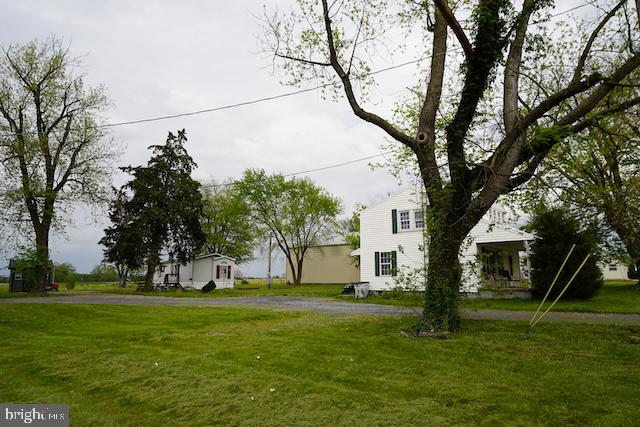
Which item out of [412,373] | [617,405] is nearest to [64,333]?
[412,373]

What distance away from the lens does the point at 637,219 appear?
31.7ft

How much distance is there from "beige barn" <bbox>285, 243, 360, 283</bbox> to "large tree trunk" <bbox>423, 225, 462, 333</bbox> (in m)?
38.0

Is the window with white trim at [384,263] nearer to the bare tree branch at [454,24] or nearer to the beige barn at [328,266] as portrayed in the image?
the bare tree branch at [454,24]

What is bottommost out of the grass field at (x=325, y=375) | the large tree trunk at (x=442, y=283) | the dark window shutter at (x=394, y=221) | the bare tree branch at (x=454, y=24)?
the grass field at (x=325, y=375)

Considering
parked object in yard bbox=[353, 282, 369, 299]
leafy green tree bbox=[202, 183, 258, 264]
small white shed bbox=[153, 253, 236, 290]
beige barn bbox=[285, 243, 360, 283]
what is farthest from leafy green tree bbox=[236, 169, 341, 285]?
parked object in yard bbox=[353, 282, 369, 299]

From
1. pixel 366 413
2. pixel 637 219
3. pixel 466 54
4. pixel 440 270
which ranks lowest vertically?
pixel 366 413

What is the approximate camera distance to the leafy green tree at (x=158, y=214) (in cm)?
2720

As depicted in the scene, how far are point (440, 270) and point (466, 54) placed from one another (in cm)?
448

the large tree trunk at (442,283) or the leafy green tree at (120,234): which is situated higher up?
the leafy green tree at (120,234)

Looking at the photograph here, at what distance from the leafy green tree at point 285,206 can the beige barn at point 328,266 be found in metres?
3.90

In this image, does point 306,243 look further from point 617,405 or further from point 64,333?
point 617,405

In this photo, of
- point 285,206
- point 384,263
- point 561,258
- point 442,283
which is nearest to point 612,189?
point 442,283

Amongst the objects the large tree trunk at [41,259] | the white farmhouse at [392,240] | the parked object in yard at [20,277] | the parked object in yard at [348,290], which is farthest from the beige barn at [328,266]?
the large tree trunk at [41,259]

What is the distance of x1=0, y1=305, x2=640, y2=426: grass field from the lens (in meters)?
4.18
